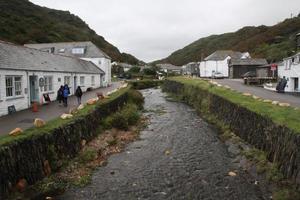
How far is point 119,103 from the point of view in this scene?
27359mm

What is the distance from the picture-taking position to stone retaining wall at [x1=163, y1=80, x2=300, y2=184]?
10.2 m

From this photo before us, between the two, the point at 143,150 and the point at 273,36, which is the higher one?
the point at 273,36

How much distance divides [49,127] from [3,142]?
2932mm

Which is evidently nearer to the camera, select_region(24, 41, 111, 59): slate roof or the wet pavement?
the wet pavement

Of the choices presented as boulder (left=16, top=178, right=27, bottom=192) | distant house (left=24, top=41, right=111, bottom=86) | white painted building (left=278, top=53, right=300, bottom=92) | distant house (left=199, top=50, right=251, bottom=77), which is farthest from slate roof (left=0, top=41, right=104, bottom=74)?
distant house (left=199, top=50, right=251, bottom=77)

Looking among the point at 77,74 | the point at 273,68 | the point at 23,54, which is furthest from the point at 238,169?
the point at 273,68

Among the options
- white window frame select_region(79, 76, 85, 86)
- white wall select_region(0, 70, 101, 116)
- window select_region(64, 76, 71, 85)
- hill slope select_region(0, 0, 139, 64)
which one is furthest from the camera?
hill slope select_region(0, 0, 139, 64)

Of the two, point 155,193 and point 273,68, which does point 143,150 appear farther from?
point 273,68

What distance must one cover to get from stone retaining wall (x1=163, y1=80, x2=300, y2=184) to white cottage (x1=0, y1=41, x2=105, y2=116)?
14874 mm

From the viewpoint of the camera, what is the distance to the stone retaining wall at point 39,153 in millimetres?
9641

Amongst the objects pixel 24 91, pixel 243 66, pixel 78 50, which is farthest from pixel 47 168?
pixel 243 66

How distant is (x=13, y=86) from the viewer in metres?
21.8

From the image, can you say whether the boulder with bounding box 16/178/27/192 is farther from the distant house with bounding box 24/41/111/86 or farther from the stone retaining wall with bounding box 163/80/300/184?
the distant house with bounding box 24/41/111/86

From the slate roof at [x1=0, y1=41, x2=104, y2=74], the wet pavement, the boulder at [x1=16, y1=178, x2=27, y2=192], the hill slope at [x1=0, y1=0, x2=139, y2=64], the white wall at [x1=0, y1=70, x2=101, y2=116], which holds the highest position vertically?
the hill slope at [x1=0, y1=0, x2=139, y2=64]
